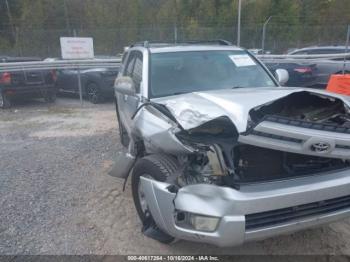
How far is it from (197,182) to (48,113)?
8538 mm

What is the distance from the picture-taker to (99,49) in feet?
65.7

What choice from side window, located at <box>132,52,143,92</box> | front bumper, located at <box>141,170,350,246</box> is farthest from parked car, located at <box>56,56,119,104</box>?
front bumper, located at <box>141,170,350,246</box>

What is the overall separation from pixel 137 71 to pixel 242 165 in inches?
98.6

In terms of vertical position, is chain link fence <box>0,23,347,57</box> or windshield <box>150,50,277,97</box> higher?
windshield <box>150,50,277,97</box>

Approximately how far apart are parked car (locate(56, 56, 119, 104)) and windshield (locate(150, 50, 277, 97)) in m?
7.09

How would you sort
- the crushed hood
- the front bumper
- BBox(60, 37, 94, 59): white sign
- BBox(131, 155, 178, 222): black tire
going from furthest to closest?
BBox(60, 37, 94, 59): white sign < BBox(131, 155, 178, 222): black tire < the crushed hood < the front bumper

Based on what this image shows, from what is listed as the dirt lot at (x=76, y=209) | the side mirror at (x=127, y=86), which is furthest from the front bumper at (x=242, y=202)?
the side mirror at (x=127, y=86)

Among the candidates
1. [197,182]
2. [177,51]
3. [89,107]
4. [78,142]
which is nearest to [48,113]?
[89,107]

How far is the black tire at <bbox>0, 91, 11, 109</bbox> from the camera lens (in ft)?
36.2

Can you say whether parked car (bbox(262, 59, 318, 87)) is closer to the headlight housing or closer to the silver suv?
the silver suv

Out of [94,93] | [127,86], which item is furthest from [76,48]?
[127,86]

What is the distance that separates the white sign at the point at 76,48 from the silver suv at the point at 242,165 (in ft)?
27.7

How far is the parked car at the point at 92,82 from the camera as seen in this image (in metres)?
11.6

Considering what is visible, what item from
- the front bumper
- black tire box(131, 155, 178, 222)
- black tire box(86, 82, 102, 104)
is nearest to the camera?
the front bumper
